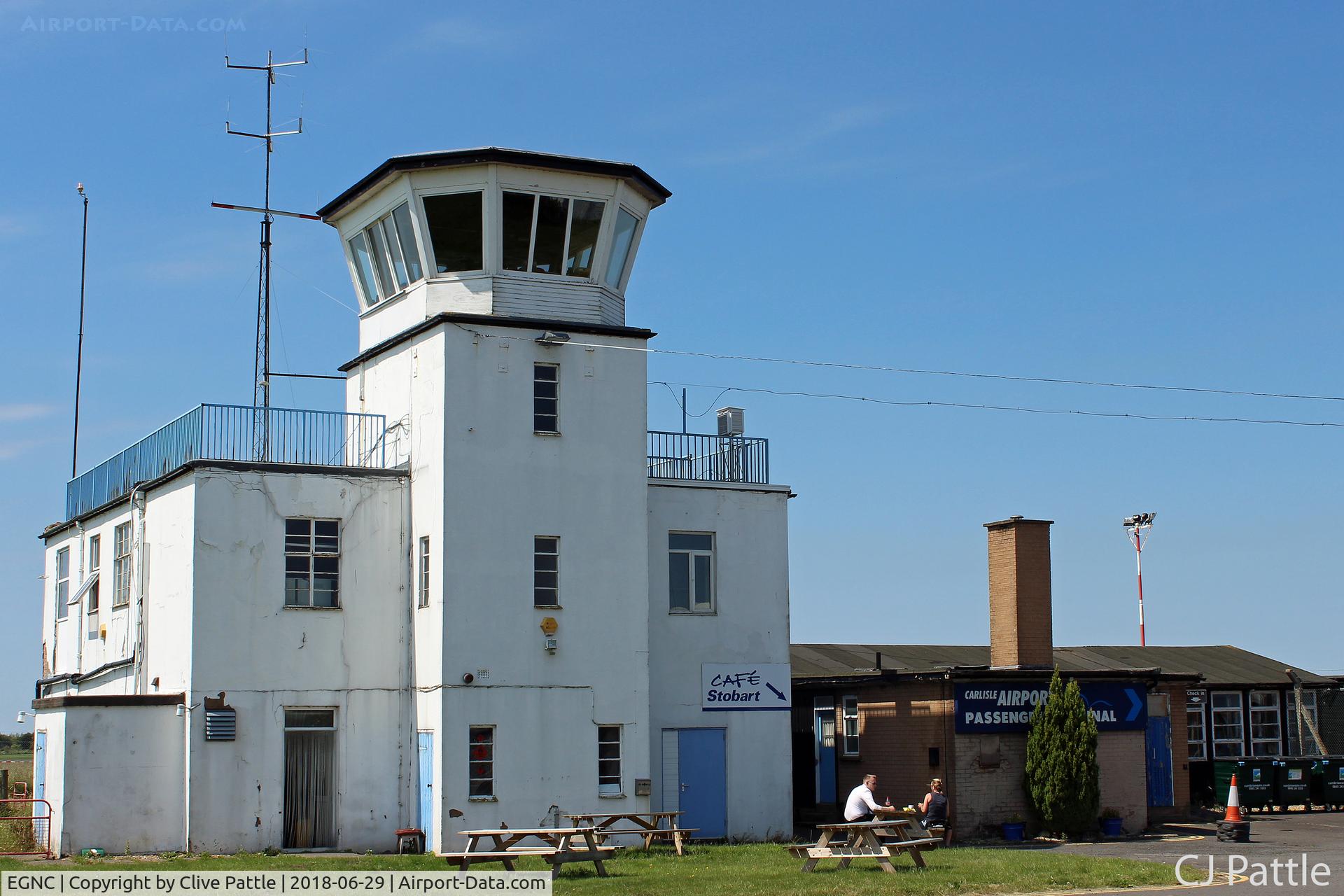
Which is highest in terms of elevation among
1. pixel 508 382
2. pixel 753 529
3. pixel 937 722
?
pixel 508 382

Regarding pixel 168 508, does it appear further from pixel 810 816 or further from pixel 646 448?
pixel 810 816

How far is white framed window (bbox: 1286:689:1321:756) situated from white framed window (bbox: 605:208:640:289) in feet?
77.9

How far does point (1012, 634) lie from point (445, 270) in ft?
41.9

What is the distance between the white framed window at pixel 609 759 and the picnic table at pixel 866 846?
15.1 feet

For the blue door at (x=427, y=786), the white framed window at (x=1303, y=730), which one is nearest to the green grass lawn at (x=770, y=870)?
the blue door at (x=427, y=786)

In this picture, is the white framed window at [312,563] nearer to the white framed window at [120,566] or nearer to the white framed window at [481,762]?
the white framed window at [481,762]

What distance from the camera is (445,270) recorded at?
2608 centimetres

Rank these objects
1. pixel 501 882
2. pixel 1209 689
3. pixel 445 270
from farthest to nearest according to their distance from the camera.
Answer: pixel 1209 689
pixel 445 270
pixel 501 882

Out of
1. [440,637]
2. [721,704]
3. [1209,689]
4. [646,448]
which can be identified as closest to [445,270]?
[646,448]

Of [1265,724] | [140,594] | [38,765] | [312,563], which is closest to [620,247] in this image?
[312,563]

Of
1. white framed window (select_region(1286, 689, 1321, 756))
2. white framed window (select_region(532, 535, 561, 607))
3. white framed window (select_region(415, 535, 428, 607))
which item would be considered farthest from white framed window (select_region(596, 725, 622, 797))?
white framed window (select_region(1286, 689, 1321, 756))

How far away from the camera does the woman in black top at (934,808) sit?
25.5 metres

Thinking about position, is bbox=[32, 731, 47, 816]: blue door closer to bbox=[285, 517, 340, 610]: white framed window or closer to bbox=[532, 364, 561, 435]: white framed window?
bbox=[285, 517, 340, 610]: white framed window

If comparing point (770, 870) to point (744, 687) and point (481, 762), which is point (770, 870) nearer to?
point (481, 762)
